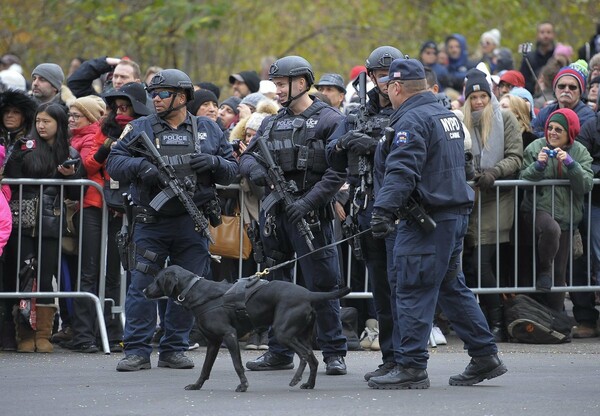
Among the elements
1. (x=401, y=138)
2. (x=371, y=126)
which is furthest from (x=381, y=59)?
(x=401, y=138)

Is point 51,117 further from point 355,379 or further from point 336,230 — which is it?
point 355,379

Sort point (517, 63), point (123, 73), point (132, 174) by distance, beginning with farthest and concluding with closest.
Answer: point (517, 63) < point (123, 73) < point (132, 174)

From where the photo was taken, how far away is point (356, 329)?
11320 mm

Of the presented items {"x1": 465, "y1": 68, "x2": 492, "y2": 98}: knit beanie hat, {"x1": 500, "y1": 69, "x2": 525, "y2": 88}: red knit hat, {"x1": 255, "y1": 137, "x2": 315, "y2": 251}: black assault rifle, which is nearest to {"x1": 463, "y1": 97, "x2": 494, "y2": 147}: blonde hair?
{"x1": 465, "y1": 68, "x2": 492, "y2": 98}: knit beanie hat

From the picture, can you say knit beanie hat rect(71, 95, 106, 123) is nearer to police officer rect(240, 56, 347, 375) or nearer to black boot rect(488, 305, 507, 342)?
police officer rect(240, 56, 347, 375)

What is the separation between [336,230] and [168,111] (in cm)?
239

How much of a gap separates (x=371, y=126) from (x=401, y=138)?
71 centimetres

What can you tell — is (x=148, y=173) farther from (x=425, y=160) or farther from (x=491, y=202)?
(x=491, y=202)

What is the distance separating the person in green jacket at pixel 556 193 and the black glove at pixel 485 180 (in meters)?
0.33

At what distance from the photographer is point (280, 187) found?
31.2 ft

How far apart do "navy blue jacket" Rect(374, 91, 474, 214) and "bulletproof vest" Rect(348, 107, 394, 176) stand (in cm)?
35

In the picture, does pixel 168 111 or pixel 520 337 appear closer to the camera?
pixel 168 111

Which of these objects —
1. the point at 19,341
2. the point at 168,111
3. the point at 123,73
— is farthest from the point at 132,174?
the point at 123,73

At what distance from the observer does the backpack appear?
449 inches
